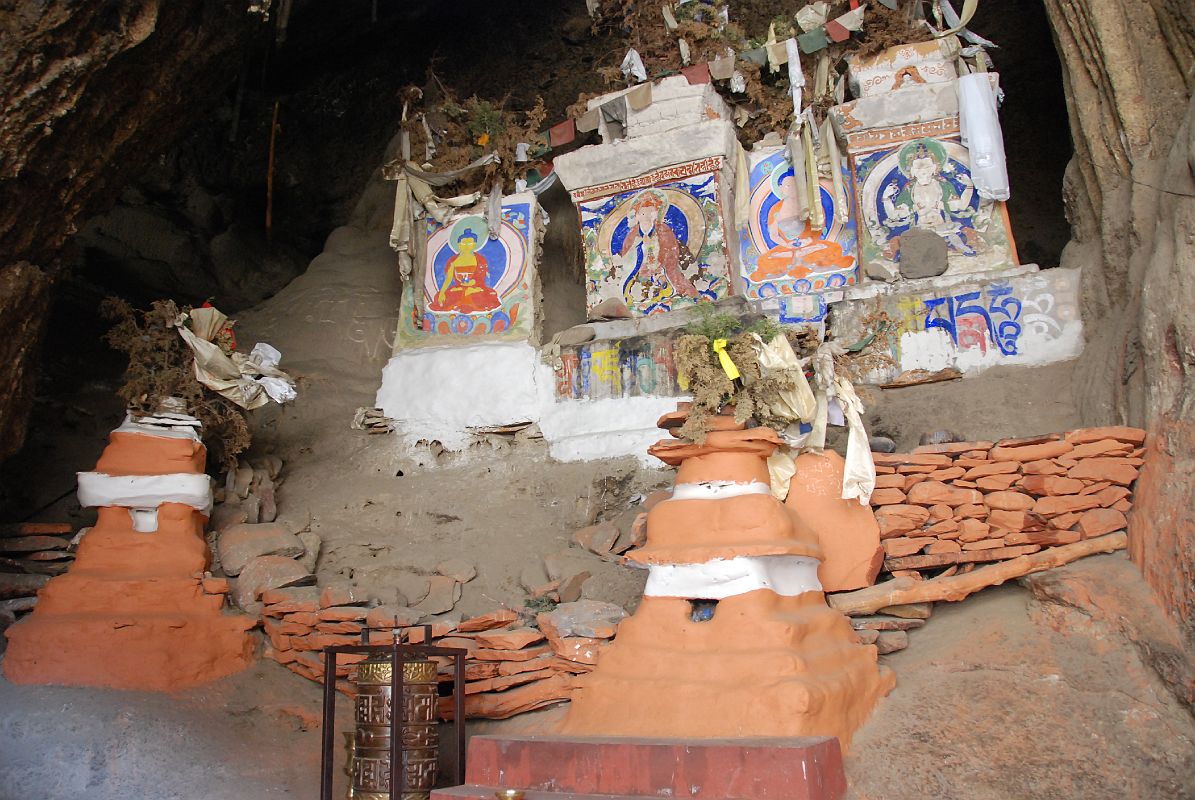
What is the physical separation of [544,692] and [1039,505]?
3.19 m

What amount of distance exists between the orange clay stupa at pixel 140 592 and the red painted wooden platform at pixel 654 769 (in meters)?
2.97

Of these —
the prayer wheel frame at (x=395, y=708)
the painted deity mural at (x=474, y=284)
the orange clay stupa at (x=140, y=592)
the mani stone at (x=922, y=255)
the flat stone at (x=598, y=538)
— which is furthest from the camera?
the painted deity mural at (x=474, y=284)

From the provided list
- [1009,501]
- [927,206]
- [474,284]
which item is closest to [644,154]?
[474,284]

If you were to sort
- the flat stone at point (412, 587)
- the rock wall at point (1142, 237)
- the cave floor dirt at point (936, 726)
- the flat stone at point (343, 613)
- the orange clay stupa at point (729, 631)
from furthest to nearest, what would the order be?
the flat stone at point (412, 587) < the flat stone at point (343, 613) < the rock wall at point (1142, 237) < the orange clay stupa at point (729, 631) < the cave floor dirt at point (936, 726)

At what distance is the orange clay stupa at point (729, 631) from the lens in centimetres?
497

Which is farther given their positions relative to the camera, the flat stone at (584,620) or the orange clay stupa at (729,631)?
the flat stone at (584,620)

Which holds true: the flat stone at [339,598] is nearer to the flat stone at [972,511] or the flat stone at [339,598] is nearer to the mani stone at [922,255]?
the flat stone at [972,511]

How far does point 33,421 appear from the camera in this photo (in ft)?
30.1

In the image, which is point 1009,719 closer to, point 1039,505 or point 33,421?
point 1039,505

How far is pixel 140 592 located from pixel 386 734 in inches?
108

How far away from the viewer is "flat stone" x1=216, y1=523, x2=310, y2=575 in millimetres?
7805

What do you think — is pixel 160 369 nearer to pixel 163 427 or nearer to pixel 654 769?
pixel 163 427

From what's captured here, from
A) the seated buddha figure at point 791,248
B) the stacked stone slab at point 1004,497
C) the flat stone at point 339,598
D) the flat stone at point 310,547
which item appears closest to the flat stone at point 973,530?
the stacked stone slab at point 1004,497

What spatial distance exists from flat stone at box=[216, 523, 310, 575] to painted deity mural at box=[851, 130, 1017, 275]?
5.72 meters
